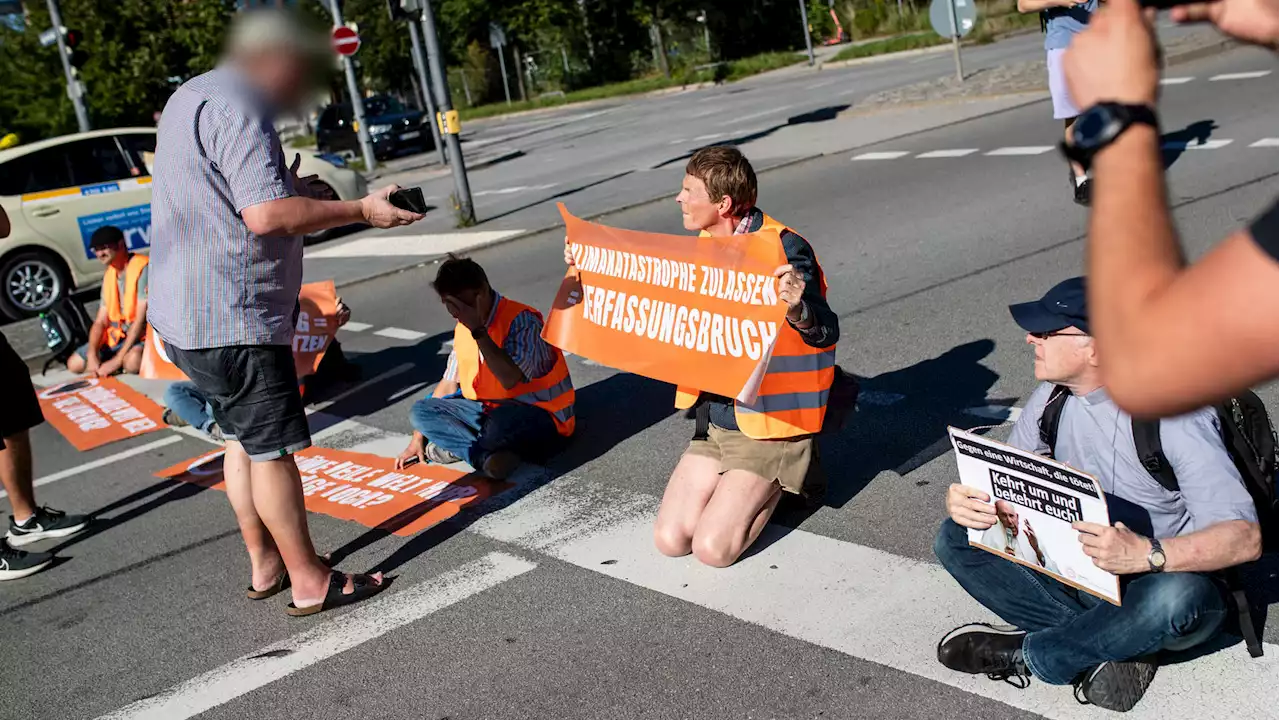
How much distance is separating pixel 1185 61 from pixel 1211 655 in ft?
53.8

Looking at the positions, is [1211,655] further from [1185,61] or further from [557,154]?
[557,154]

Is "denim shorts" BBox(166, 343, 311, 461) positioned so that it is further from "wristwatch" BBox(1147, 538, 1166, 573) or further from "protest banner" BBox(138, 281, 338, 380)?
"protest banner" BBox(138, 281, 338, 380)

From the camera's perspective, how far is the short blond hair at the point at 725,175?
493cm

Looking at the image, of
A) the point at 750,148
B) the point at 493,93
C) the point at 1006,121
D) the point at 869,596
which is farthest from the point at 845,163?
the point at 493,93

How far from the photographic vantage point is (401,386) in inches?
330

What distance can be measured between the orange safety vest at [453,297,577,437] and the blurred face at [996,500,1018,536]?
2.99 m

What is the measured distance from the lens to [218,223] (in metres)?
4.34

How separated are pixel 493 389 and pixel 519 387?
0.14m

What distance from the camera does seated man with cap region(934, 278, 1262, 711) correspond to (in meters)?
3.16

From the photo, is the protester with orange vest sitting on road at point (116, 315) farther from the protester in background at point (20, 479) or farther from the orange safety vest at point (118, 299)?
the protester in background at point (20, 479)

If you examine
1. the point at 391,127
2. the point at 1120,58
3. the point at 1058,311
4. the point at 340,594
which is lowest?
A: the point at 340,594

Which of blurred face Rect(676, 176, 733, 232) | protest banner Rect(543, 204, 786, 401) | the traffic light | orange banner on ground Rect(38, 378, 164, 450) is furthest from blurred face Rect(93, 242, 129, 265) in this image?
the traffic light

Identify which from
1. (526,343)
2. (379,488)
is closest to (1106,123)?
(526,343)

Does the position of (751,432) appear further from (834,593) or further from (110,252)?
(110,252)
